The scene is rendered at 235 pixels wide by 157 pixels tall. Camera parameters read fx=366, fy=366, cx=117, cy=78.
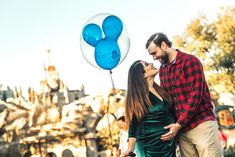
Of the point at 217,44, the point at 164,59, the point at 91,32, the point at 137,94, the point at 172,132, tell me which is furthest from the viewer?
the point at 217,44

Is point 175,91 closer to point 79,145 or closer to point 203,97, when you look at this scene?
point 203,97

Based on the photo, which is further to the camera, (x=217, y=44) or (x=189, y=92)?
(x=217, y=44)

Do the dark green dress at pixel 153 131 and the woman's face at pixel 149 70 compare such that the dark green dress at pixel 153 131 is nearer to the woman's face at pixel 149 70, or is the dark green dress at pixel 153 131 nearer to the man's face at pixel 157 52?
the woman's face at pixel 149 70

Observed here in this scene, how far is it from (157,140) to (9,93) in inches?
1811

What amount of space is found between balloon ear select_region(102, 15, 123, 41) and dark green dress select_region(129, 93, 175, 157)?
208 centimetres

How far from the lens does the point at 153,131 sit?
252 centimetres

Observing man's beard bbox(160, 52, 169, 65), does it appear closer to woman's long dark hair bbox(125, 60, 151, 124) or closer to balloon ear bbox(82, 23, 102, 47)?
woman's long dark hair bbox(125, 60, 151, 124)

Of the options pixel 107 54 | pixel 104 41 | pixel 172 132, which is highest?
pixel 104 41

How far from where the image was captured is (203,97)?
253 cm

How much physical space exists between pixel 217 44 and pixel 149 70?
1840 cm

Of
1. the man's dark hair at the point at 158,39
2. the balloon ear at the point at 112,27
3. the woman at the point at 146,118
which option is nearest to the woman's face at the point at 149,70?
the woman at the point at 146,118

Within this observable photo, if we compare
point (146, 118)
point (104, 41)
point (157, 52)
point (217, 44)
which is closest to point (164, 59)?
point (157, 52)

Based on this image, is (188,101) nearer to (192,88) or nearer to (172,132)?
(192,88)

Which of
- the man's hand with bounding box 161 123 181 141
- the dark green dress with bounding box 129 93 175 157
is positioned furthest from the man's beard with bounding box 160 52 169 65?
the man's hand with bounding box 161 123 181 141
